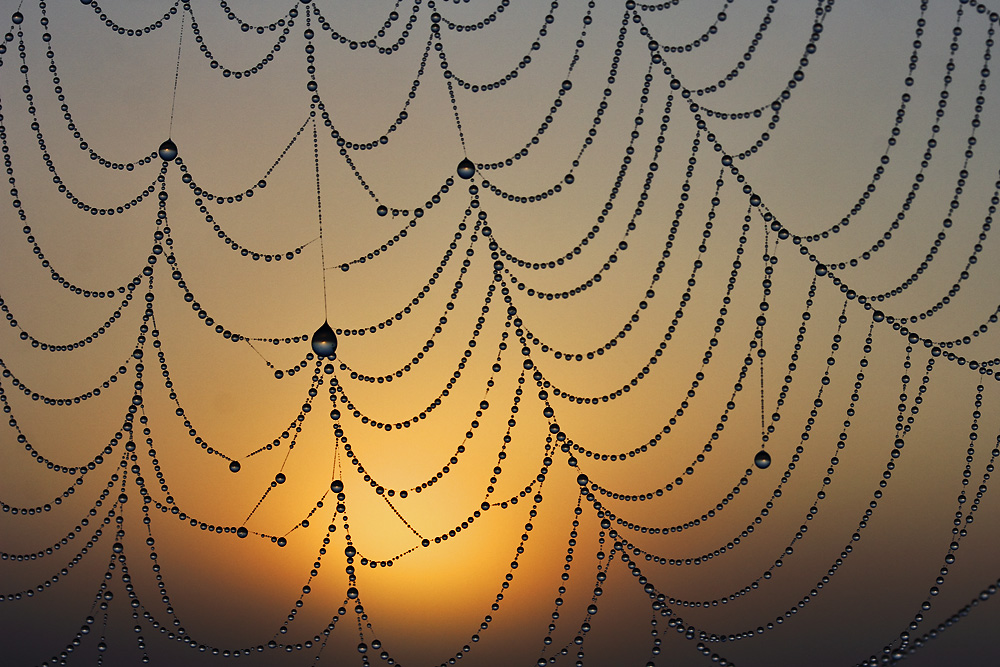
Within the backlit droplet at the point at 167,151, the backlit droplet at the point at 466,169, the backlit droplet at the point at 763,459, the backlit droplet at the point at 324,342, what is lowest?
the backlit droplet at the point at 763,459

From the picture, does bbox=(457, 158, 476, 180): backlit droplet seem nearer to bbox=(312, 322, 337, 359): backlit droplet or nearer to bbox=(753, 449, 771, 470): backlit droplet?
bbox=(312, 322, 337, 359): backlit droplet

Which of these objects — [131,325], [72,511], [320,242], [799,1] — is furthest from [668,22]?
[72,511]

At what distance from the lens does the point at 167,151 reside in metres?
2.07

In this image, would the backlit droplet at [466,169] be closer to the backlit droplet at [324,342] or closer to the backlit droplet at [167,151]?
the backlit droplet at [324,342]

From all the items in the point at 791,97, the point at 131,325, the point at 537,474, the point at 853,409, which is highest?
the point at 131,325

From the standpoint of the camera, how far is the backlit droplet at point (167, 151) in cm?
207

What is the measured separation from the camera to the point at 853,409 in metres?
2.20

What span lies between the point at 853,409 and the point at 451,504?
92cm

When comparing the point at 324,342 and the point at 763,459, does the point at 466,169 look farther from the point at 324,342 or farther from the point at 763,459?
the point at 763,459

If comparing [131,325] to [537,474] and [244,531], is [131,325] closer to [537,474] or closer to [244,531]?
[244,531]

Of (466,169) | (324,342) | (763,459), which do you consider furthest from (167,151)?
(763,459)

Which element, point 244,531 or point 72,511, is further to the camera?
point 72,511

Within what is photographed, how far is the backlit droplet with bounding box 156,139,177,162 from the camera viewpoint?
81.4 inches

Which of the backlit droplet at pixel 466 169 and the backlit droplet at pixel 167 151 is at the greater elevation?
the backlit droplet at pixel 167 151
